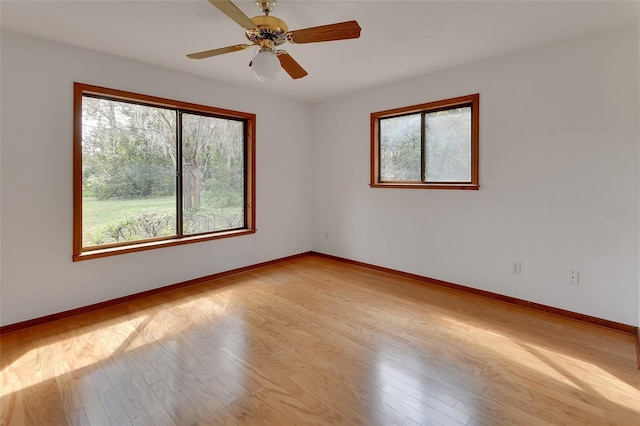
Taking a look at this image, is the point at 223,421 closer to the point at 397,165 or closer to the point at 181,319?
the point at 181,319

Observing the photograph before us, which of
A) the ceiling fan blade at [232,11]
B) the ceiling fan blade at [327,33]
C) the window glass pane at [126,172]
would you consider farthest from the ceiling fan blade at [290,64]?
the window glass pane at [126,172]

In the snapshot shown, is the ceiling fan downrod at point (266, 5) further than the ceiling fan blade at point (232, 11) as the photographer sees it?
Yes

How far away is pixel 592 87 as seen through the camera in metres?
2.68

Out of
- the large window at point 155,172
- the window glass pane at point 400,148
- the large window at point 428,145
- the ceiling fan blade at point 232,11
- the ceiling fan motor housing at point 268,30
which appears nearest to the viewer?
the ceiling fan blade at point 232,11

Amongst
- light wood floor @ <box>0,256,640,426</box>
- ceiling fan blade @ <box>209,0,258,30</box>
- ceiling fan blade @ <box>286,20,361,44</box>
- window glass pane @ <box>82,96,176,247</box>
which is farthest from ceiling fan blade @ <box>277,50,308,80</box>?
light wood floor @ <box>0,256,640,426</box>

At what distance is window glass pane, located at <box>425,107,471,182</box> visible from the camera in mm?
3529

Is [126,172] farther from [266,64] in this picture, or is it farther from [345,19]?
[345,19]

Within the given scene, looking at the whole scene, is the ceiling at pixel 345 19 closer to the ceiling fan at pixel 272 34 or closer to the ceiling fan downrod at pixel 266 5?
the ceiling fan downrod at pixel 266 5

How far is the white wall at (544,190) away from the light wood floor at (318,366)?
1.27 feet

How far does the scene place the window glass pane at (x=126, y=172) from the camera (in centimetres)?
308

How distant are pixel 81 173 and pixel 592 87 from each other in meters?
4.60

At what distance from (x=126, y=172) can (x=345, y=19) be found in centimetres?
262

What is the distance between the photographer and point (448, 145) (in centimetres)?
367

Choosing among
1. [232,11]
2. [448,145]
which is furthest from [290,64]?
[448,145]
